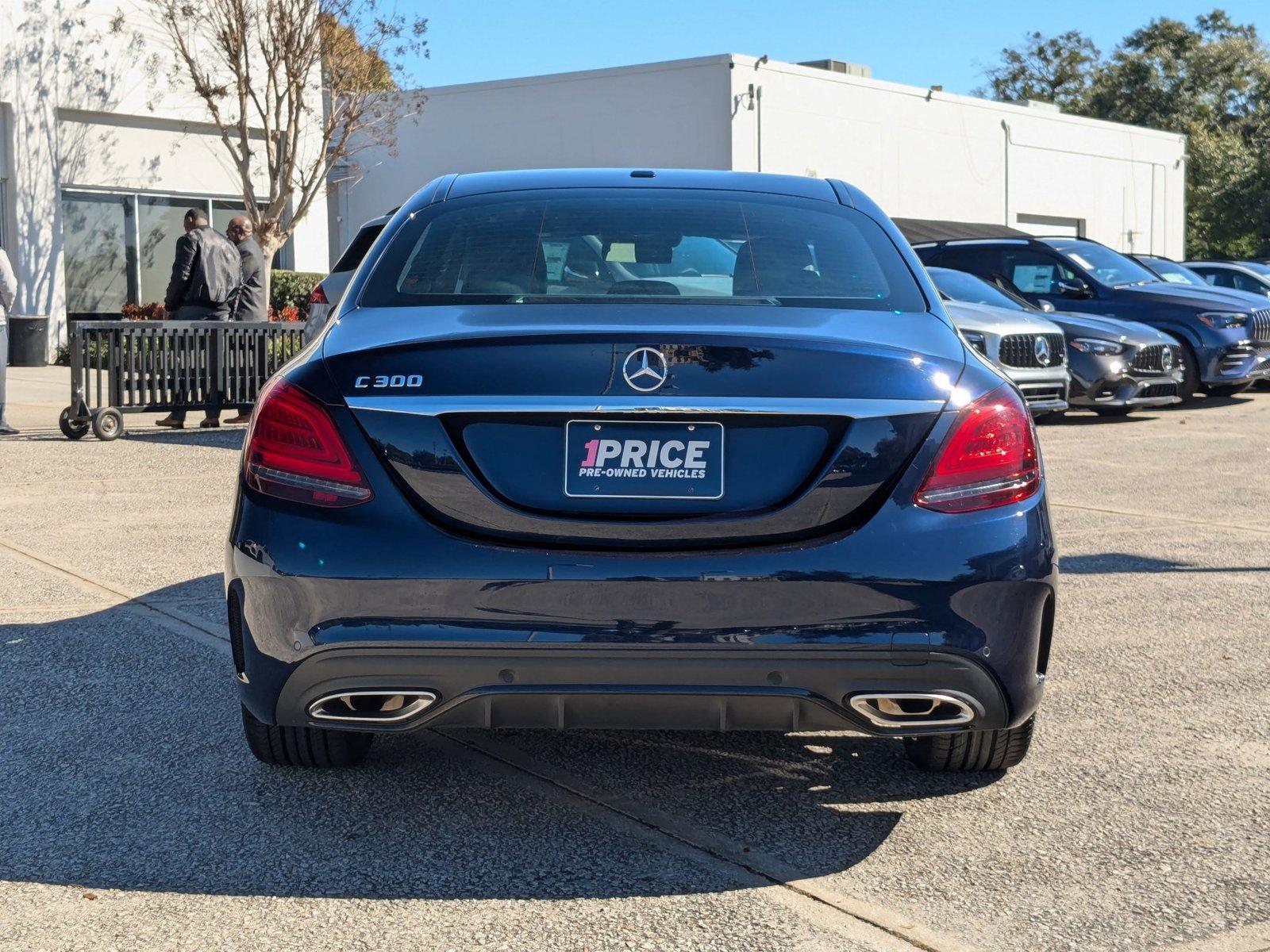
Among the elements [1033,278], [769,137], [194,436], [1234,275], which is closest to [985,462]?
[194,436]

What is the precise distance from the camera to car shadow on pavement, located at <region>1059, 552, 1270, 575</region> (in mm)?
7023

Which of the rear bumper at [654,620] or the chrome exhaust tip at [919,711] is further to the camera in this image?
the chrome exhaust tip at [919,711]

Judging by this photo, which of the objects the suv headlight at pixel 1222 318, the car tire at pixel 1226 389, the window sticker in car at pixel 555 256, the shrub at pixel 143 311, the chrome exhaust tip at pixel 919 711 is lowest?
the chrome exhaust tip at pixel 919 711

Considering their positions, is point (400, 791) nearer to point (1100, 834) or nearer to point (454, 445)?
point (454, 445)

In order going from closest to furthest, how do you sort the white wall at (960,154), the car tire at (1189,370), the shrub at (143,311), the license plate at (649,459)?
the license plate at (649,459) → the car tire at (1189,370) → the shrub at (143,311) → the white wall at (960,154)

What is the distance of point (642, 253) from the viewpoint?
4039 mm

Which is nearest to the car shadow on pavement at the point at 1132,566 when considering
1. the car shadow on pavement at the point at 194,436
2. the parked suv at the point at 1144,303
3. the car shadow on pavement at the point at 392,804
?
the car shadow on pavement at the point at 392,804

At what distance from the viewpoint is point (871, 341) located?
332 centimetres

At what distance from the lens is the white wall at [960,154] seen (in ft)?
103

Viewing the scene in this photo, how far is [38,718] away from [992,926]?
9.40ft

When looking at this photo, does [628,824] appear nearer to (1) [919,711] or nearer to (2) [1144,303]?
(1) [919,711]

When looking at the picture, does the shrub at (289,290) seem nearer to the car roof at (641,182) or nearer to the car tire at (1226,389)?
the car tire at (1226,389)

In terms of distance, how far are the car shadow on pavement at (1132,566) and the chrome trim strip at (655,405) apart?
160 inches

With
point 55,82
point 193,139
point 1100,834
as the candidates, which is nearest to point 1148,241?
point 193,139
